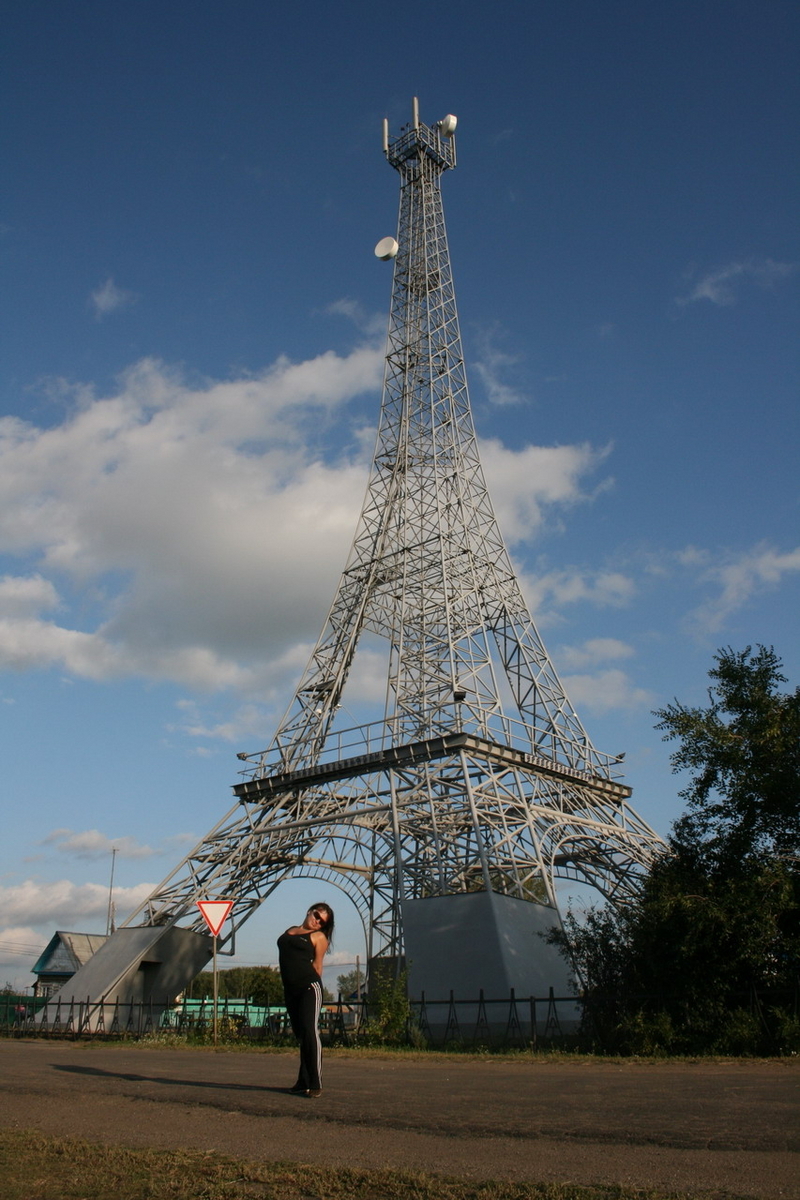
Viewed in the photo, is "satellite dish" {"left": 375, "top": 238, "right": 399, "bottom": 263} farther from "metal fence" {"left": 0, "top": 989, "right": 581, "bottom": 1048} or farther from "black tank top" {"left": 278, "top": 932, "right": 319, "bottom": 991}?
"black tank top" {"left": 278, "top": 932, "right": 319, "bottom": 991}

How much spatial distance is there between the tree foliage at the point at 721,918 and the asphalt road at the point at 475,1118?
2.77 metres

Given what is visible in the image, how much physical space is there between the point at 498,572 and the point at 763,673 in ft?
71.1

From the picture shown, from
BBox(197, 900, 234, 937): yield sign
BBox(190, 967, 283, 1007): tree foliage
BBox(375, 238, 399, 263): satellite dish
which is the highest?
BBox(375, 238, 399, 263): satellite dish

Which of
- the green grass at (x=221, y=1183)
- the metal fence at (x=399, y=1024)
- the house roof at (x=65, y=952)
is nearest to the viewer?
the green grass at (x=221, y=1183)

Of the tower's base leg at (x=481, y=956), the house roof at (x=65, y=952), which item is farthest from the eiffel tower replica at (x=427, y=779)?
the house roof at (x=65, y=952)

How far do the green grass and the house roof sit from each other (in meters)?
64.5

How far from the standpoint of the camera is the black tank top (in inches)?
345

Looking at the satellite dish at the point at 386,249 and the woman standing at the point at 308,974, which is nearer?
the woman standing at the point at 308,974

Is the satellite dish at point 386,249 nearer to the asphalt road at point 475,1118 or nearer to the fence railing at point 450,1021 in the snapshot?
the fence railing at point 450,1021

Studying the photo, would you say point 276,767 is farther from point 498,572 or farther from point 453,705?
point 498,572

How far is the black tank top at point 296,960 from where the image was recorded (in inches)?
345

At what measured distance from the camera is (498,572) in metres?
40.2

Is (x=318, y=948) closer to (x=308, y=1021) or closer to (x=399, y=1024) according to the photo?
(x=308, y=1021)

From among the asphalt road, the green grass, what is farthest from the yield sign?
the green grass
